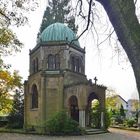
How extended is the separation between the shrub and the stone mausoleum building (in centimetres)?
264

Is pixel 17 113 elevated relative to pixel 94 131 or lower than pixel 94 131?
elevated

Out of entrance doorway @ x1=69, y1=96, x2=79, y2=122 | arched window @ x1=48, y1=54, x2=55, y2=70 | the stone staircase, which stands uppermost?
arched window @ x1=48, y1=54, x2=55, y2=70

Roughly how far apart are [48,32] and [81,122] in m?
12.3

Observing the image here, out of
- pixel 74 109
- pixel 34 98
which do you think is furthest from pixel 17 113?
pixel 74 109

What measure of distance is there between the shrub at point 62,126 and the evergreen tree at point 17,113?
39.6 ft

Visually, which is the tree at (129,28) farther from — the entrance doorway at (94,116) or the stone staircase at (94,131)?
the entrance doorway at (94,116)

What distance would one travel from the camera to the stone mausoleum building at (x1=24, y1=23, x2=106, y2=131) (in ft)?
133

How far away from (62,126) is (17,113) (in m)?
16.6

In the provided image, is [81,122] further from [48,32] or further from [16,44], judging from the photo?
[16,44]

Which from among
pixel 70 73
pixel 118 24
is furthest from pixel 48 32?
pixel 118 24

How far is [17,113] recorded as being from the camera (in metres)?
50.9

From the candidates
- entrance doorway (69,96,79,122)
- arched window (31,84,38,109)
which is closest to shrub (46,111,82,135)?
entrance doorway (69,96,79,122)

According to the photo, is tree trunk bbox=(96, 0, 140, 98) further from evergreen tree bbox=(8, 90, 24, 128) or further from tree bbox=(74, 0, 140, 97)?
evergreen tree bbox=(8, 90, 24, 128)

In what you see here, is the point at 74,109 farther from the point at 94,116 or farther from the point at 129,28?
the point at 129,28
